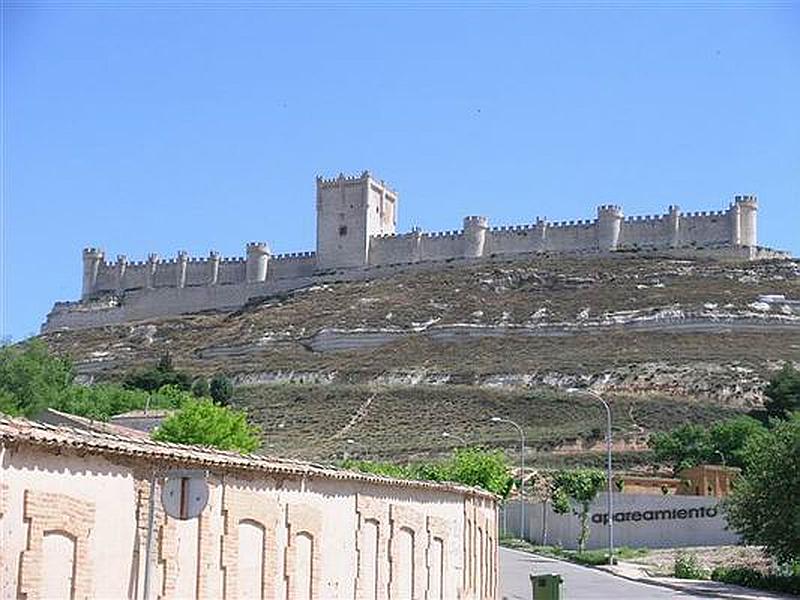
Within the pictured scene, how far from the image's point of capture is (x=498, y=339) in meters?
123

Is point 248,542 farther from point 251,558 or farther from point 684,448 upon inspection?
point 684,448

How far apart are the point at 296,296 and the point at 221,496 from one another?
127 m

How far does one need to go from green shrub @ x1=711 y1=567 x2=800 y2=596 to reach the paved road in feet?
9.48

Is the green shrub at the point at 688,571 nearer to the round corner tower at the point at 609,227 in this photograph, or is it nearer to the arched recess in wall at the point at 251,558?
the arched recess in wall at the point at 251,558

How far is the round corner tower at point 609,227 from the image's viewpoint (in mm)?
139750

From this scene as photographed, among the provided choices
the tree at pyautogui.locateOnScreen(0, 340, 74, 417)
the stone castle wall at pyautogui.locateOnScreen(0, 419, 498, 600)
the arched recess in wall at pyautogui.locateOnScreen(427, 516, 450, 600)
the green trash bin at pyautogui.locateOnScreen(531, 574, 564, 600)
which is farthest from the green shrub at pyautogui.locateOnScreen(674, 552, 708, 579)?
the tree at pyautogui.locateOnScreen(0, 340, 74, 417)

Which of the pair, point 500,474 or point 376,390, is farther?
point 376,390

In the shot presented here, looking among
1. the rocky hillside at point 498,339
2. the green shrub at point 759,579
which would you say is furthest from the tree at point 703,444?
the green shrub at point 759,579

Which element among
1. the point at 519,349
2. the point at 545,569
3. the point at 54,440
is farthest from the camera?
the point at 519,349

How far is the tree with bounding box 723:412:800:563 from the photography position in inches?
1505

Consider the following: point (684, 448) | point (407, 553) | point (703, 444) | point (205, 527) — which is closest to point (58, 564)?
point (205, 527)

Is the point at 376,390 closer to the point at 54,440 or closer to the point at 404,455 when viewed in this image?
the point at 404,455

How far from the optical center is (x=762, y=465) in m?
40.3

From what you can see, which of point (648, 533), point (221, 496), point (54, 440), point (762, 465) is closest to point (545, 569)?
point (762, 465)
